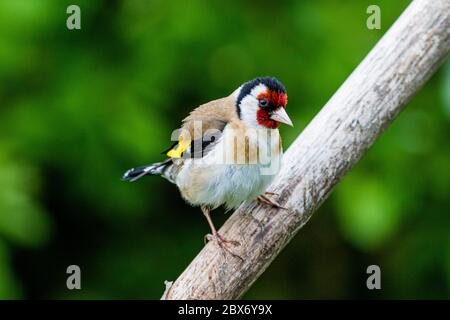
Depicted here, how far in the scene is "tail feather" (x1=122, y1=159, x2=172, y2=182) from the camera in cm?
365

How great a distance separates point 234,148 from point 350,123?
20.4 inches

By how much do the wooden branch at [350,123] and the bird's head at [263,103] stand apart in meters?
0.15

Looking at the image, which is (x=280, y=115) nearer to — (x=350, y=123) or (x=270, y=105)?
(x=270, y=105)

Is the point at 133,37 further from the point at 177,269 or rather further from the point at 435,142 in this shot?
the point at 435,142

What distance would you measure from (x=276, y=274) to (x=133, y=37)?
1.72 meters

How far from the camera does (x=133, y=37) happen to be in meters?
3.96

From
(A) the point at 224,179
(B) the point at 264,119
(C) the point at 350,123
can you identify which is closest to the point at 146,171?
(A) the point at 224,179

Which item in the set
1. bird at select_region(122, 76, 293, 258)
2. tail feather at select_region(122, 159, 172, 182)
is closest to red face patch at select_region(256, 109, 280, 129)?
bird at select_region(122, 76, 293, 258)

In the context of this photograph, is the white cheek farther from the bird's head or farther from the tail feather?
the tail feather

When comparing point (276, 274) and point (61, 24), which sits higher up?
point (61, 24)

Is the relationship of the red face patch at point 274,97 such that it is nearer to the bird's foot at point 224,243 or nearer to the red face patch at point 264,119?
the red face patch at point 264,119

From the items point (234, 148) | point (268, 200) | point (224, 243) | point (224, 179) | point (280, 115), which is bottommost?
point (224, 243)

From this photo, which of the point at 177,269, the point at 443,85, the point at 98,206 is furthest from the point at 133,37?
the point at 443,85

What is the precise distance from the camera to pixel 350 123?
3170 mm
